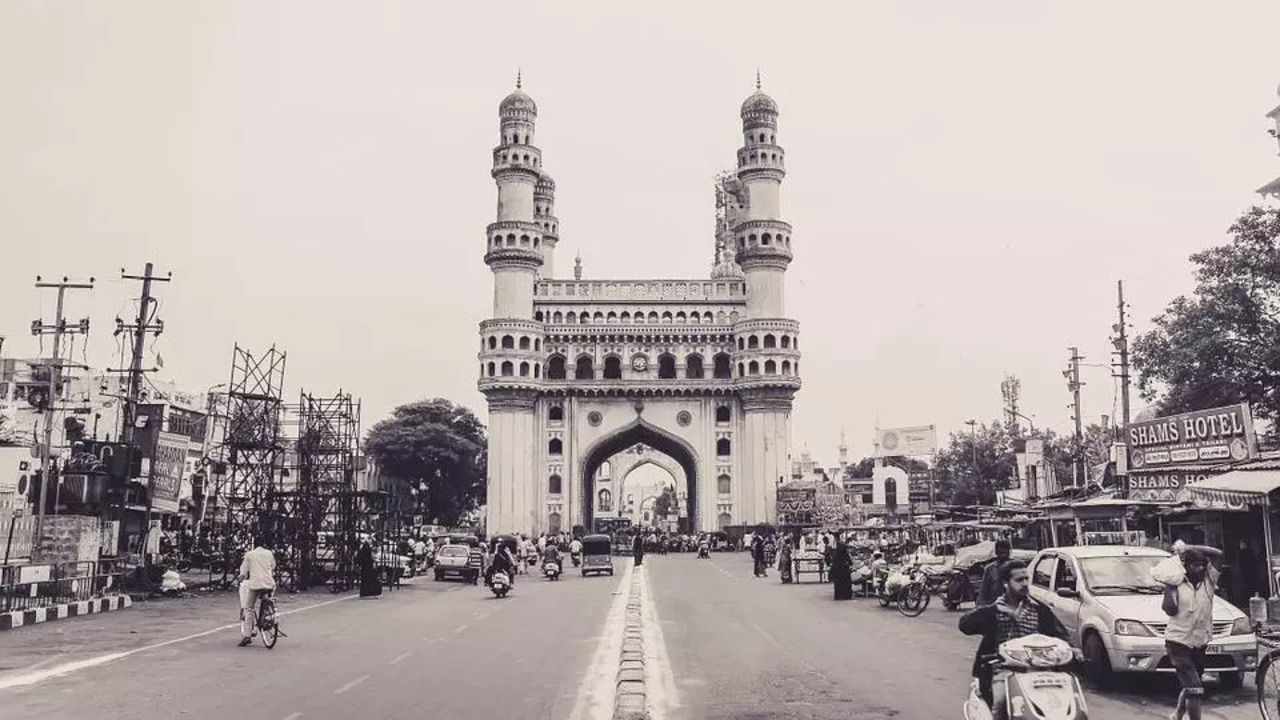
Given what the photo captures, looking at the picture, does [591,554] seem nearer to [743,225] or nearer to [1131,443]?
[1131,443]

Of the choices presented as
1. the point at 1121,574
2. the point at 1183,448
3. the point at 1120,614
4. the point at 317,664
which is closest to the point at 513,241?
the point at 1183,448

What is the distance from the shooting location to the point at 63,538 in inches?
845

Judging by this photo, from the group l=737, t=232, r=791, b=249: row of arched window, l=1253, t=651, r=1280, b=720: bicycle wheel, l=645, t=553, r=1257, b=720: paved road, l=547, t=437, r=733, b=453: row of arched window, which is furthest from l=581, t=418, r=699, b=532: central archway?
l=1253, t=651, r=1280, b=720: bicycle wheel

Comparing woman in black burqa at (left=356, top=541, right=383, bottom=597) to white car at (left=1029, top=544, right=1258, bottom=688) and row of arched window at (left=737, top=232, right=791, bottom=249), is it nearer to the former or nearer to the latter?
white car at (left=1029, top=544, right=1258, bottom=688)

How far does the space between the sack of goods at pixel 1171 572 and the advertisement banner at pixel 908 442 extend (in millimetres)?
70915

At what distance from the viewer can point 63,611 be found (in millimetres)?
18781

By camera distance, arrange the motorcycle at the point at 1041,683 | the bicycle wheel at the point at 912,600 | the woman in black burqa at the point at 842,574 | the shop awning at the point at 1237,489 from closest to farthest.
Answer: the motorcycle at the point at 1041,683
the shop awning at the point at 1237,489
the bicycle wheel at the point at 912,600
the woman in black burqa at the point at 842,574

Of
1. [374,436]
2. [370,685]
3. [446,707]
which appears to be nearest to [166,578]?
[370,685]

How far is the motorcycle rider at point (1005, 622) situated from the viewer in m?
7.21

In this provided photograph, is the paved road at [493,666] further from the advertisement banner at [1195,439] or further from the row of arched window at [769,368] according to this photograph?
the row of arched window at [769,368]

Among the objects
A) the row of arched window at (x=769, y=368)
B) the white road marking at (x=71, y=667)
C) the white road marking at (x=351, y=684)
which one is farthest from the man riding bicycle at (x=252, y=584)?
the row of arched window at (x=769, y=368)

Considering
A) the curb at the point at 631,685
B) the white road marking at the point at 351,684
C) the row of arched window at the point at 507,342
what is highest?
the row of arched window at the point at 507,342

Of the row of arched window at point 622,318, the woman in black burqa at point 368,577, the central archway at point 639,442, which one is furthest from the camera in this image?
the row of arched window at point 622,318

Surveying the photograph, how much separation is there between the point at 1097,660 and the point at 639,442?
61252 millimetres
